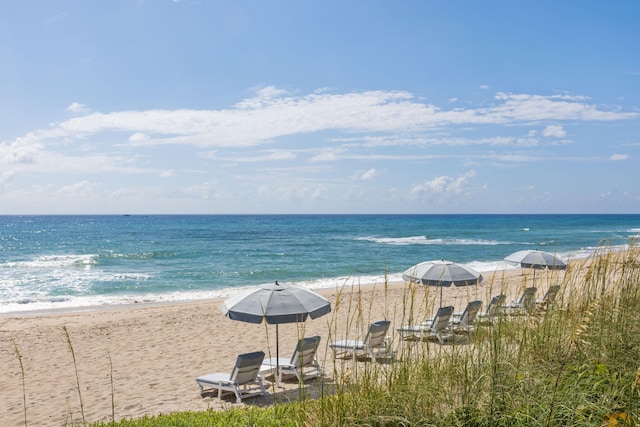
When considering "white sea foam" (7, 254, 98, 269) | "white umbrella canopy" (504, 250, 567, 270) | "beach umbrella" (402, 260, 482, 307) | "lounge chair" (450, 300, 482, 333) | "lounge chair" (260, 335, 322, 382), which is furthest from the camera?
"white sea foam" (7, 254, 98, 269)

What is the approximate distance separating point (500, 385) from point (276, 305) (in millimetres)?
3842

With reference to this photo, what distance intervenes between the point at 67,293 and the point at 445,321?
1609 cm

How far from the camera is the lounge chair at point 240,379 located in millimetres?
7087

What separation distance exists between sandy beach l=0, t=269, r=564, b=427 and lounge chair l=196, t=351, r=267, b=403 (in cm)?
15

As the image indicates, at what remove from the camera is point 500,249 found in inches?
1506

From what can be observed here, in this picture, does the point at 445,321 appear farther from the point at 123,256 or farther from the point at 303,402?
the point at 123,256

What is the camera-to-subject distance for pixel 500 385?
3.40 m

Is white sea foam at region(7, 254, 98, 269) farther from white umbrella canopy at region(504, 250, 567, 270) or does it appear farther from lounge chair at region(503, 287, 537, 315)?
lounge chair at region(503, 287, 537, 315)

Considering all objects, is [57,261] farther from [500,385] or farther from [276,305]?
[500,385]

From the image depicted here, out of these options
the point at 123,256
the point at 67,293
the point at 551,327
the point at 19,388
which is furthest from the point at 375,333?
the point at 123,256

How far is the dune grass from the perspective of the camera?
3391mm

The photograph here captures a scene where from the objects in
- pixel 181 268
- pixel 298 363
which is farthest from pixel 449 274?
pixel 181 268

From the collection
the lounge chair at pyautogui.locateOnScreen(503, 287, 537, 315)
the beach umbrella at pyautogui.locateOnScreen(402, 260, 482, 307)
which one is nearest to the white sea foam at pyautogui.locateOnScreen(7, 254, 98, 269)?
the beach umbrella at pyautogui.locateOnScreen(402, 260, 482, 307)

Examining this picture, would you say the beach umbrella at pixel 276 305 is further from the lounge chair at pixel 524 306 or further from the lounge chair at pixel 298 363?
the lounge chair at pixel 524 306
